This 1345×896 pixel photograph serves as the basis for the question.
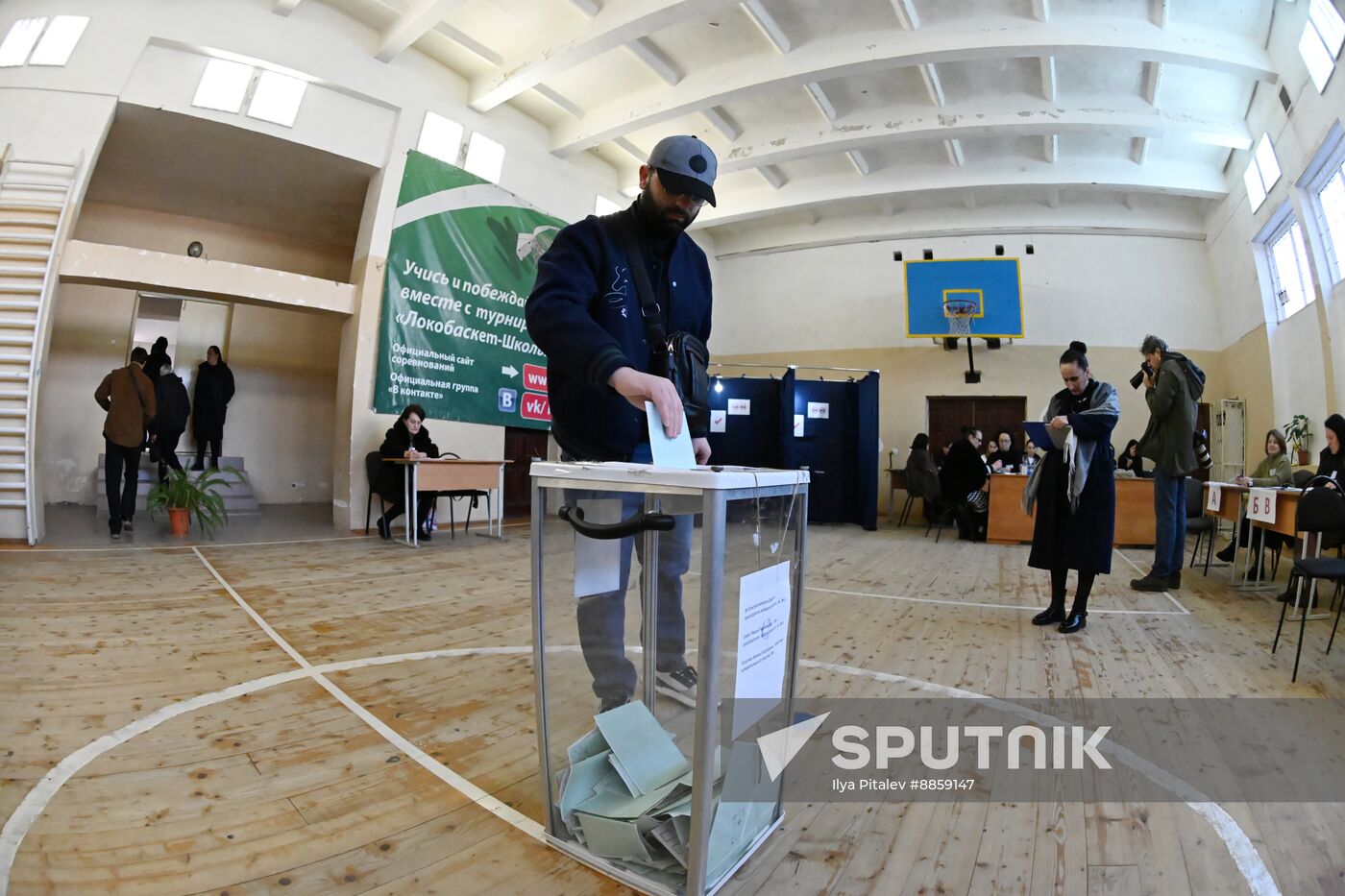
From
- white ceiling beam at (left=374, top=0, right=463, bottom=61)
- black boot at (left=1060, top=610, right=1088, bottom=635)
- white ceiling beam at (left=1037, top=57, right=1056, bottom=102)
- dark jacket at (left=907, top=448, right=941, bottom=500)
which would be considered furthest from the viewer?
dark jacket at (left=907, top=448, right=941, bottom=500)

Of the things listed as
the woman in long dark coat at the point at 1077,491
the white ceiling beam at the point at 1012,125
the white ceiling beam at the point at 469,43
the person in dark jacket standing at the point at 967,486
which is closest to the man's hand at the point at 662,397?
the woman in long dark coat at the point at 1077,491

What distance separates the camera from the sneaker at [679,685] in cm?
110

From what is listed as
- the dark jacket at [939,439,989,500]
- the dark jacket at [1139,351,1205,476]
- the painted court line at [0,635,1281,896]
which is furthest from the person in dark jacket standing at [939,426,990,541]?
the painted court line at [0,635,1281,896]

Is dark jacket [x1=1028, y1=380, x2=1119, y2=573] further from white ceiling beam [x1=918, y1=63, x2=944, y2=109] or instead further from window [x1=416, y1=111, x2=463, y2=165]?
window [x1=416, y1=111, x2=463, y2=165]

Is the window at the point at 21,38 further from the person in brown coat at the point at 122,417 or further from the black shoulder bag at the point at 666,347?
the black shoulder bag at the point at 666,347

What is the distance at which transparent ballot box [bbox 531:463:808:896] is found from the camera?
970 mm

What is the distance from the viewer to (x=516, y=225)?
7203 mm

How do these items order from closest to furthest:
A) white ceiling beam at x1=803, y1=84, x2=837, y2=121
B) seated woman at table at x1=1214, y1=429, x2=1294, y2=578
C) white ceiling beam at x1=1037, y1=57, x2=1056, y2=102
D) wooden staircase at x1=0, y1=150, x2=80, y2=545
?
wooden staircase at x1=0, y1=150, x2=80, y2=545
seated woman at table at x1=1214, y1=429, x2=1294, y2=578
white ceiling beam at x1=1037, y1=57, x2=1056, y2=102
white ceiling beam at x1=803, y1=84, x2=837, y2=121

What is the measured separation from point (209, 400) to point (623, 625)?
7.64 meters

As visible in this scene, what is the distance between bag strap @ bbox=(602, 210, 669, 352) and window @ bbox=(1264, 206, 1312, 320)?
326 inches

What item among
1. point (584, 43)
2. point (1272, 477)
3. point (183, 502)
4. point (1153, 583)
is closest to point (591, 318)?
point (1153, 583)

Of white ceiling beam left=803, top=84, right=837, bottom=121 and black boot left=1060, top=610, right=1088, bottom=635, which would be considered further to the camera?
white ceiling beam left=803, top=84, right=837, bottom=121

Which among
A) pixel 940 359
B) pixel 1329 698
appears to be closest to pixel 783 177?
pixel 940 359

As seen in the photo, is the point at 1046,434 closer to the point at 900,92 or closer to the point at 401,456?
the point at 401,456
